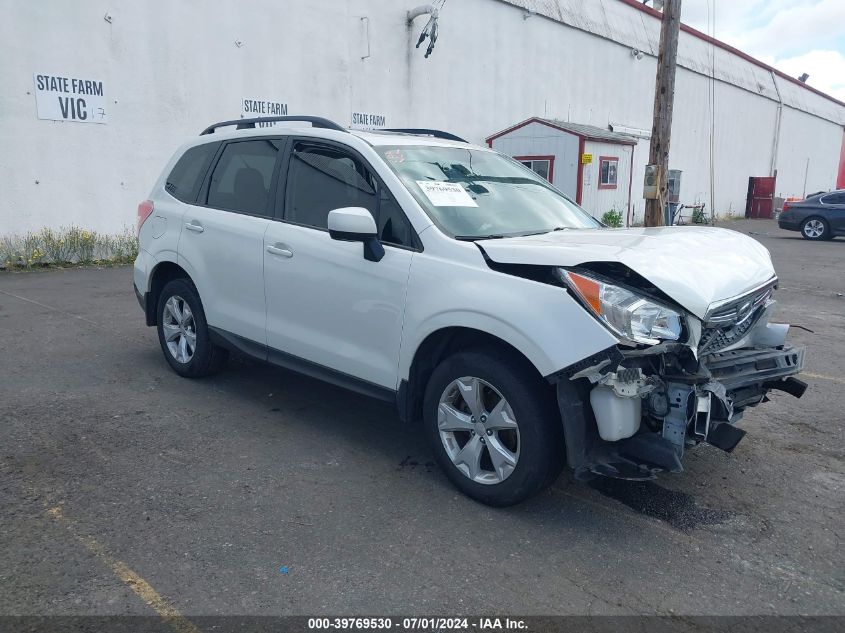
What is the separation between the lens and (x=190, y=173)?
547 centimetres

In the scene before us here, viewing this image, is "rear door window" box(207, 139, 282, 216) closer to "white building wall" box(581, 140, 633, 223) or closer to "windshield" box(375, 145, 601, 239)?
"windshield" box(375, 145, 601, 239)

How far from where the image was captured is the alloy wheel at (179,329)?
5.41 metres

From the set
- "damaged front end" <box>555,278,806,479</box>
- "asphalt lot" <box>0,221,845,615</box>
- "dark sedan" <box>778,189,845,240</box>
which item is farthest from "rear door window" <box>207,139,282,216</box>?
"dark sedan" <box>778,189,845,240</box>

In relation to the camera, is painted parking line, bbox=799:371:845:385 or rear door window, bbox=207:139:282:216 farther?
painted parking line, bbox=799:371:845:385

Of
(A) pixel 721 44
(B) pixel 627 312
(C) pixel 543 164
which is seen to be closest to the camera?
(B) pixel 627 312

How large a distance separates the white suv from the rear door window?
16mm

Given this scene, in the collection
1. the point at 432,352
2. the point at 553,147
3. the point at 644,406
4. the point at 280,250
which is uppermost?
the point at 553,147

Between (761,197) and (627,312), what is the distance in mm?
33409

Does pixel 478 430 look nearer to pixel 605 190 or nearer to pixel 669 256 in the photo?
pixel 669 256

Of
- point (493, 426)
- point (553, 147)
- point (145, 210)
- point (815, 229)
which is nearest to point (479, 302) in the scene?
point (493, 426)

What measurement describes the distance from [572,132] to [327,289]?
1414 cm

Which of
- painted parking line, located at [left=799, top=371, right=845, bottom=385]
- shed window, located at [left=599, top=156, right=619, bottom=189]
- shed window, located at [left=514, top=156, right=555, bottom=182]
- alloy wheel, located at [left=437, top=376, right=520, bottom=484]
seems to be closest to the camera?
alloy wheel, located at [left=437, top=376, right=520, bottom=484]

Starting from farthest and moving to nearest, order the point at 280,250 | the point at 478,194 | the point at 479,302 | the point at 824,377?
the point at 824,377 → the point at 280,250 → the point at 478,194 → the point at 479,302

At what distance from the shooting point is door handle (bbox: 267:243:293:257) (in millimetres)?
4398
